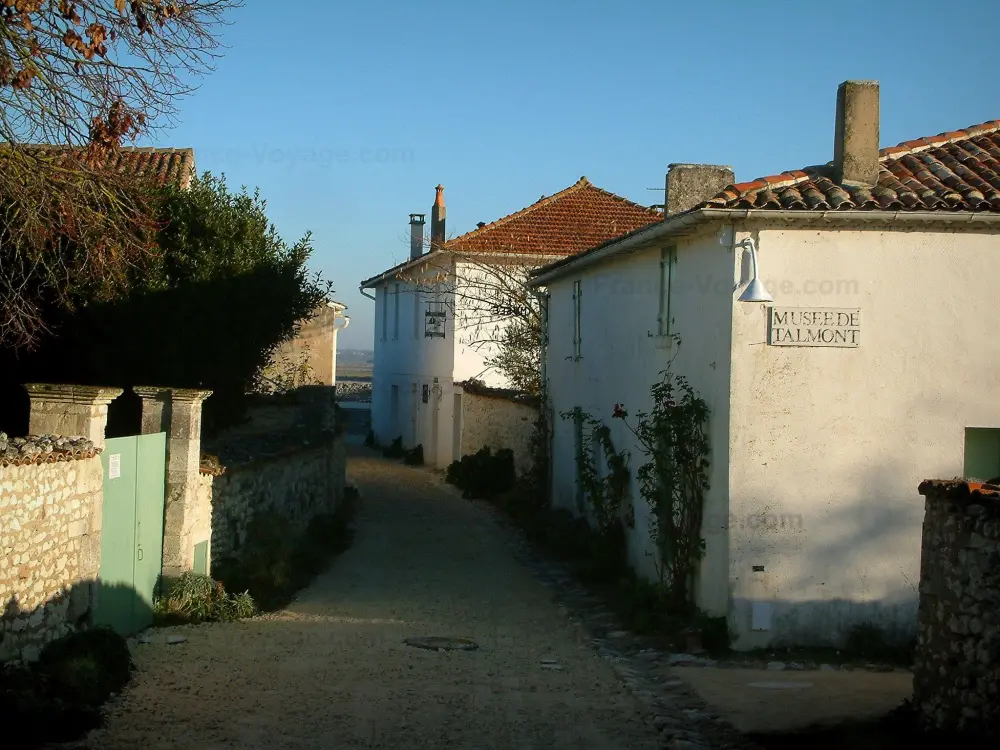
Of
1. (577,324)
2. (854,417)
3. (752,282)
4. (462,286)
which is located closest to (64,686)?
(752,282)

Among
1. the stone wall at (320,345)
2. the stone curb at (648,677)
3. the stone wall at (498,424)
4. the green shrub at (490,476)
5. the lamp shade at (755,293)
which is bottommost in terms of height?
the stone curb at (648,677)

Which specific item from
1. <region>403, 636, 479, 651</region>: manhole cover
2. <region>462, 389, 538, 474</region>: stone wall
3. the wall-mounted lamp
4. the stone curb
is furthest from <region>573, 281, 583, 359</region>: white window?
<region>403, 636, 479, 651</region>: manhole cover

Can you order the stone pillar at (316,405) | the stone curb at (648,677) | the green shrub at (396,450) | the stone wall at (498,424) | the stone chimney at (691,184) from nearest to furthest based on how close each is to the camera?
the stone curb at (648,677) < the stone chimney at (691,184) < the stone pillar at (316,405) < the stone wall at (498,424) < the green shrub at (396,450)

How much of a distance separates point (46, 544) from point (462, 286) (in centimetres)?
1845

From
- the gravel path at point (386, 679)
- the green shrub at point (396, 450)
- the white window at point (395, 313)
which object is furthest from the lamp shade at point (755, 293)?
the white window at point (395, 313)

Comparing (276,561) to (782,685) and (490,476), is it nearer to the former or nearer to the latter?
(782,685)

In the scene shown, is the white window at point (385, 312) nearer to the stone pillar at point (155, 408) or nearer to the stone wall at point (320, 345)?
the stone wall at point (320, 345)

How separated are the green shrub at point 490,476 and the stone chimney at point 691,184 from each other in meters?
10.2

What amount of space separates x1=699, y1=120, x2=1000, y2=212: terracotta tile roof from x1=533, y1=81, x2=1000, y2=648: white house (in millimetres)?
40

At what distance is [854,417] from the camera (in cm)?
1055

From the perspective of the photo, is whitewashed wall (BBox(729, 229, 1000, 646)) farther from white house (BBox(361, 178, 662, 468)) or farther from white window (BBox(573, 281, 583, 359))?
white house (BBox(361, 178, 662, 468))

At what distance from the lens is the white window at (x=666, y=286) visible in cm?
1237

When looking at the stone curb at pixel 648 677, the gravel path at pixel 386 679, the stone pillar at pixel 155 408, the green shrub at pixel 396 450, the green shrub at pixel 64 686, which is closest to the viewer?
the green shrub at pixel 64 686

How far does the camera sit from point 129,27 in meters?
8.84
